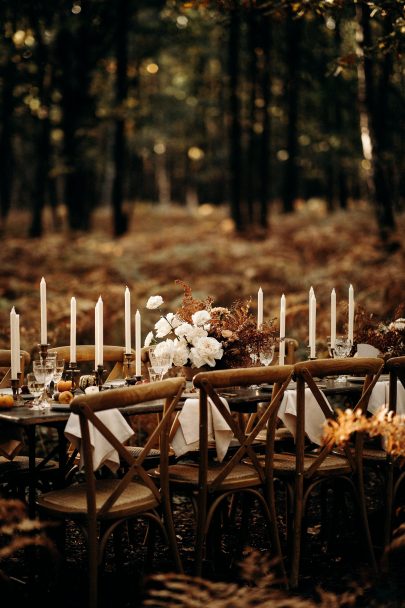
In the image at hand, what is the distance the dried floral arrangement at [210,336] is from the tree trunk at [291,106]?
15579mm

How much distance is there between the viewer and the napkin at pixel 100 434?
3955 mm

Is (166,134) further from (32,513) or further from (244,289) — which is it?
(32,513)

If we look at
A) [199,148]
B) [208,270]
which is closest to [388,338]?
[208,270]

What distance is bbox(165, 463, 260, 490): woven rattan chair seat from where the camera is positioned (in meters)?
4.41

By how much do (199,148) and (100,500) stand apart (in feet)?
88.6

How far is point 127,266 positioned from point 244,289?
129 inches

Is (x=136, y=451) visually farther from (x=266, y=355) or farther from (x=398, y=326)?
(x=398, y=326)

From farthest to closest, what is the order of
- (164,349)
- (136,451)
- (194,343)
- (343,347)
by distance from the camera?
(343,347), (136,451), (194,343), (164,349)

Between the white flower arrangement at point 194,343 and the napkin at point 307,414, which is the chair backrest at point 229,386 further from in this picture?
the white flower arrangement at point 194,343

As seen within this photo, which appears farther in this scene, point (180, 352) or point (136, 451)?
point (136, 451)

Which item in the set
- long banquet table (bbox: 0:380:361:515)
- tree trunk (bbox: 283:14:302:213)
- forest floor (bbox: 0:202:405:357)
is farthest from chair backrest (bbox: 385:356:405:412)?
tree trunk (bbox: 283:14:302:213)

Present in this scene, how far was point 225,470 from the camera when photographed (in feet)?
14.2

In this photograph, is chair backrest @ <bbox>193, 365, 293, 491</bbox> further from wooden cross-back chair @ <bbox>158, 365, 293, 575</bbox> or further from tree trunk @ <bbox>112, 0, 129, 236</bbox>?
tree trunk @ <bbox>112, 0, 129, 236</bbox>

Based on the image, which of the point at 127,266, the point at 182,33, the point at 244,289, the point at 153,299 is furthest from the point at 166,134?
the point at 153,299
